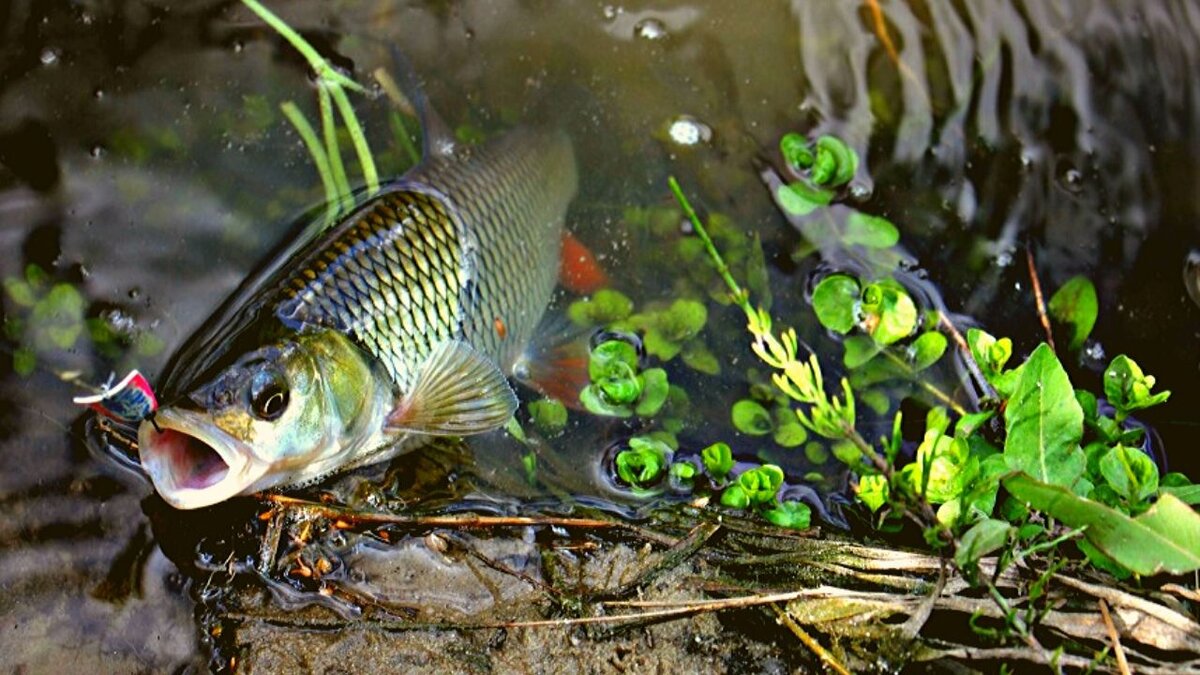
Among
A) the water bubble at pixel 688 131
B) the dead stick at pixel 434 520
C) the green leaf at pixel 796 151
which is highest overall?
the green leaf at pixel 796 151

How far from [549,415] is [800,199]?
4.43ft

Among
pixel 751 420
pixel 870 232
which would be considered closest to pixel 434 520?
pixel 751 420

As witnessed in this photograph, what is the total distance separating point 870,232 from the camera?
394 centimetres

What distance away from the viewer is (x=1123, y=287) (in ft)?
12.9

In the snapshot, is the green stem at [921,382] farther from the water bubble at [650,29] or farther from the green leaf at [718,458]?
the water bubble at [650,29]

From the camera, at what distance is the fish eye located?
280 centimetres

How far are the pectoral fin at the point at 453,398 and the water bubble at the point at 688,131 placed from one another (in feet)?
4.93

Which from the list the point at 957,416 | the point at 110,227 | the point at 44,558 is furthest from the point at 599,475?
the point at 110,227

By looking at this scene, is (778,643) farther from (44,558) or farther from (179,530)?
(44,558)

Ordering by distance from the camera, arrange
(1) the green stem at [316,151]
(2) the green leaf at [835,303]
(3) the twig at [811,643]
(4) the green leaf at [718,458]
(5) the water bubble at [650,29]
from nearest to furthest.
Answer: (3) the twig at [811,643]
(4) the green leaf at [718,458]
(2) the green leaf at [835,303]
(1) the green stem at [316,151]
(5) the water bubble at [650,29]

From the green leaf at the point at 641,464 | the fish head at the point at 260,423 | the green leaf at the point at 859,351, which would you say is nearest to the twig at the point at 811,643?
the green leaf at the point at 641,464

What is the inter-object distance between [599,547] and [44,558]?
5.31ft

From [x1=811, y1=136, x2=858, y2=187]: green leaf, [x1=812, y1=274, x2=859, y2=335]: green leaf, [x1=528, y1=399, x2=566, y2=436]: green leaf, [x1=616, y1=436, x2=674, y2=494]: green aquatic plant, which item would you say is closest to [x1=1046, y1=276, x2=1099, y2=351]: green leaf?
[x1=812, y1=274, x2=859, y2=335]: green leaf

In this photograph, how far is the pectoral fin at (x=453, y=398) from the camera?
3.18 m
